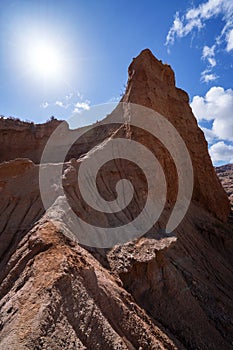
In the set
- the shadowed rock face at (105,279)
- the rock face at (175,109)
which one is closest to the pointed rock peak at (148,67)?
the rock face at (175,109)

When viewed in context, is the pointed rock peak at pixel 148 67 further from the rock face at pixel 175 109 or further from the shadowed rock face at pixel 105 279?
the shadowed rock face at pixel 105 279

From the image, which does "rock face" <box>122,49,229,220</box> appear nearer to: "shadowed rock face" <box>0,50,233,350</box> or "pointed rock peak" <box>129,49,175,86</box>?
"pointed rock peak" <box>129,49,175,86</box>

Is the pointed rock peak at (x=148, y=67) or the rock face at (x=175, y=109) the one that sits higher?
the pointed rock peak at (x=148, y=67)

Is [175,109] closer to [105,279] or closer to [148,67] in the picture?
[148,67]

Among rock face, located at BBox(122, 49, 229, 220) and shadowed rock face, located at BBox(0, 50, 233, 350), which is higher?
rock face, located at BBox(122, 49, 229, 220)

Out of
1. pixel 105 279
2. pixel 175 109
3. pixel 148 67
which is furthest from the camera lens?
pixel 175 109

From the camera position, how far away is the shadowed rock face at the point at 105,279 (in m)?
5.55

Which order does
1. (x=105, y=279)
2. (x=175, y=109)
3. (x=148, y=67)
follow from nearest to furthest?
(x=105, y=279) < (x=148, y=67) < (x=175, y=109)

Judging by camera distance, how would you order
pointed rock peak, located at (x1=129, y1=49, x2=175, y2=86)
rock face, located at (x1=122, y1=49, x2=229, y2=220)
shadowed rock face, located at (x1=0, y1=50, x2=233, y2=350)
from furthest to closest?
pointed rock peak, located at (x1=129, y1=49, x2=175, y2=86), rock face, located at (x1=122, y1=49, x2=229, y2=220), shadowed rock face, located at (x1=0, y1=50, x2=233, y2=350)

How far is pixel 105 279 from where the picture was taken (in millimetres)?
7426

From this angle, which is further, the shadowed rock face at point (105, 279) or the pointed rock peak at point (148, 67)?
the pointed rock peak at point (148, 67)

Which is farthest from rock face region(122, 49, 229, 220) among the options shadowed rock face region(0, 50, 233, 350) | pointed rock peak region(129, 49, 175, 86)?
shadowed rock face region(0, 50, 233, 350)

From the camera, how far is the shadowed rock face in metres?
5.55

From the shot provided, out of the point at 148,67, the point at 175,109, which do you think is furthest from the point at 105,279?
the point at 175,109
